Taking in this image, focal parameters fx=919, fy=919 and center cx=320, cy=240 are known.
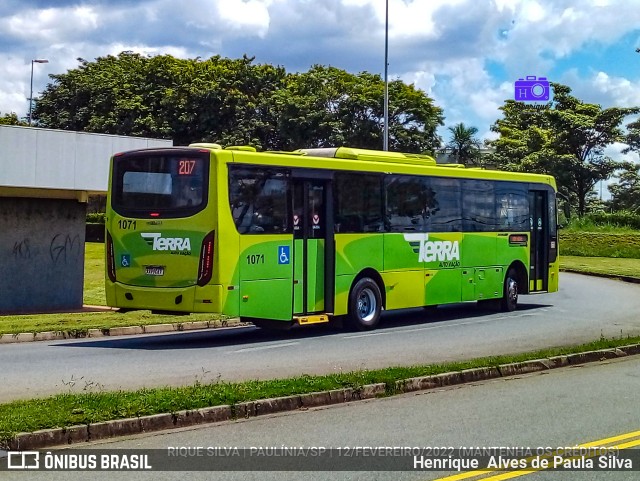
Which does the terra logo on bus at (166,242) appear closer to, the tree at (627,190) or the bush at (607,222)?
the bush at (607,222)

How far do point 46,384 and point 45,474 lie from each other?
14.0 ft

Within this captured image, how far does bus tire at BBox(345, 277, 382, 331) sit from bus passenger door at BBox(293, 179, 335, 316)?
2.32 ft

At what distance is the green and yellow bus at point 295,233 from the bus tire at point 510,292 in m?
0.90

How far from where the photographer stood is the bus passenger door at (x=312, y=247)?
1705 centimetres

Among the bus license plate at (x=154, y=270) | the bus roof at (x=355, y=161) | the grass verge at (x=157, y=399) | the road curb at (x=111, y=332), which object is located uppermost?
the bus roof at (x=355, y=161)

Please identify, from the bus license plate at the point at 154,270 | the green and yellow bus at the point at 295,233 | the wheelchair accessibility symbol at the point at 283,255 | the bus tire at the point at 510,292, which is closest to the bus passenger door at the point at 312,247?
the green and yellow bus at the point at 295,233

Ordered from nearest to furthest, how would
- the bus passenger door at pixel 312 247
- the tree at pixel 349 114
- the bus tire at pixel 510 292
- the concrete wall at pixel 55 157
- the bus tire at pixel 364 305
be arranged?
the bus passenger door at pixel 312 247
the bus tire at pixel 364 305
the concrete wall at pixel 55 157
the bus tire at pixel 510 292
the tree at pixel 349 114

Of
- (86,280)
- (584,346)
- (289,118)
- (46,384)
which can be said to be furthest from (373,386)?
(289,118)

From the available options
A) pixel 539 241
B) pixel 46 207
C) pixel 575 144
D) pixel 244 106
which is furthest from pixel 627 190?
pixel 46 207

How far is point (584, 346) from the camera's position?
14266mm

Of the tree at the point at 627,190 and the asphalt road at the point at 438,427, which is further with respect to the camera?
the tree at the point at 627,190

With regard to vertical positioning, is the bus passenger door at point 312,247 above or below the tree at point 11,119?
below

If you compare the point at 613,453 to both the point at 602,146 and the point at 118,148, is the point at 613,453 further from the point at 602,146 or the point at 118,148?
the point at 602,146

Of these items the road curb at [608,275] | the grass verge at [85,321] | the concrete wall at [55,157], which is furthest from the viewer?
the road curb at [608,275]
